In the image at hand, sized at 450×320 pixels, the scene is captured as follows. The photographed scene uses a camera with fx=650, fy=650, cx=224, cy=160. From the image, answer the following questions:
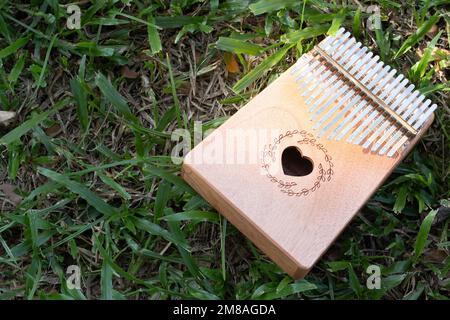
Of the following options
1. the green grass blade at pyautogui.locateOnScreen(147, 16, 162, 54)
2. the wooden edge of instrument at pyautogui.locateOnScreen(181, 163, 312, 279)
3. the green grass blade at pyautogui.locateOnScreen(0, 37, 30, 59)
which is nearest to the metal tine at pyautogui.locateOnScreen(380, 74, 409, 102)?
the wooden edge of instrument at pyautogui.locateOnScreen(181, 163, 312, 279)

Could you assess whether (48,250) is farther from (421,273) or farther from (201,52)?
(421,273)

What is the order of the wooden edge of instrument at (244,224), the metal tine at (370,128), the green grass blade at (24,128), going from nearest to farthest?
1. the wooden edge of instrument at (244,224)
2. the metal tine at (370,128)
3. the green grass blade at (24,128)

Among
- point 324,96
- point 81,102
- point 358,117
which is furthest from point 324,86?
point 81,102

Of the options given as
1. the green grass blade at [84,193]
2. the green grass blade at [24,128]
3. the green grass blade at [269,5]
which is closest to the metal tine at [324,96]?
the green grass blade at [269,5]

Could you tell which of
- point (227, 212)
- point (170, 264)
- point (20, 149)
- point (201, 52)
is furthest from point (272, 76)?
point (20, 149)

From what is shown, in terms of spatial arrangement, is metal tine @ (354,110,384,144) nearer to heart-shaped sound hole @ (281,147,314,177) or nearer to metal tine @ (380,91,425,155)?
metal tine @ (380,91,425,155)

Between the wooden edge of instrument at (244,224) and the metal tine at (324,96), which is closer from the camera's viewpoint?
the wooden edge of instrument at (244,224)

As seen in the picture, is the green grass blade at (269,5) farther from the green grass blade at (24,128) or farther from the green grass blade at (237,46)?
the green grass blade at (24,128)

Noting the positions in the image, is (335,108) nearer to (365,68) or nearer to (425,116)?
(365,68)
